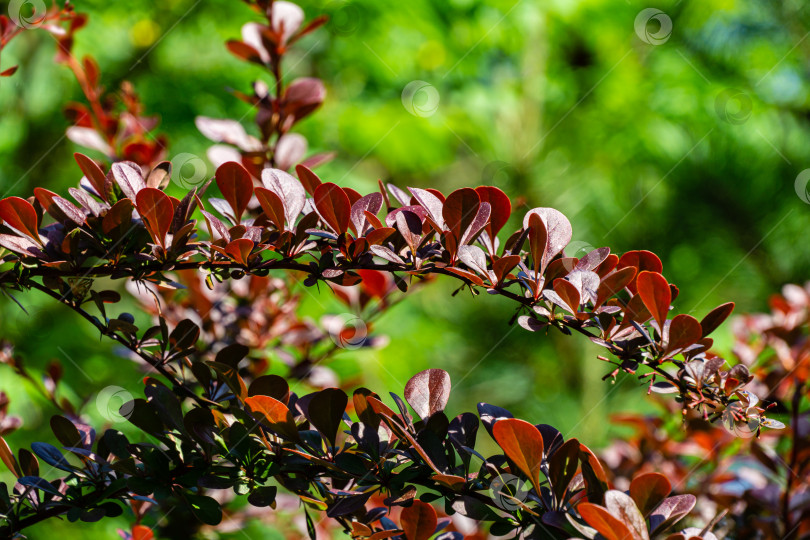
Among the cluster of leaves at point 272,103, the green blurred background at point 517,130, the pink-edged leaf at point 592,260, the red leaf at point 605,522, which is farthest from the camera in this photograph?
the green blurred background at point 517,130

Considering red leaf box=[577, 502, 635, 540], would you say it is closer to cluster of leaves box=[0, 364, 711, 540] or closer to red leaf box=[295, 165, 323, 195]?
cluster of leaves box=[0, 364, 711, 540]

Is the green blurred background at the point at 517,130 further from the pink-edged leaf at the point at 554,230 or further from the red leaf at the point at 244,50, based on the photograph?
the pink-edged leaf at the point at 554,230

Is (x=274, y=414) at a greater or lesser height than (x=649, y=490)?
lesser

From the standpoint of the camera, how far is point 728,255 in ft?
7.57

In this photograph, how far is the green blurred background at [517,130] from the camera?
Result: 6.76ft

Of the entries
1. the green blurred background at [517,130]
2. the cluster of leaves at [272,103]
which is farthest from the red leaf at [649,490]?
the green blurred background at [517,130]

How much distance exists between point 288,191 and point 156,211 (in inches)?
3.3

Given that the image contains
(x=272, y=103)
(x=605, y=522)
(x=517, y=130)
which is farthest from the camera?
(x=517, y=130)

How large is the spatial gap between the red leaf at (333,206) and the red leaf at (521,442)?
0.51ft

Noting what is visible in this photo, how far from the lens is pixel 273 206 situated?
0.40 metres

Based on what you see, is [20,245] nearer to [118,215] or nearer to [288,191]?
[118,215]

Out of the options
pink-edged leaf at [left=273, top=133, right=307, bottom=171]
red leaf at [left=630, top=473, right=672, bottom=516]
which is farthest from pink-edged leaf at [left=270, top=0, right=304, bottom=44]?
red leaf at [left=630, top=473, right=672, bottom=516]

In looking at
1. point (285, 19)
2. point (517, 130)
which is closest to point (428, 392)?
point (285, 19)

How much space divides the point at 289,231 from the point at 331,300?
5.16 ft
